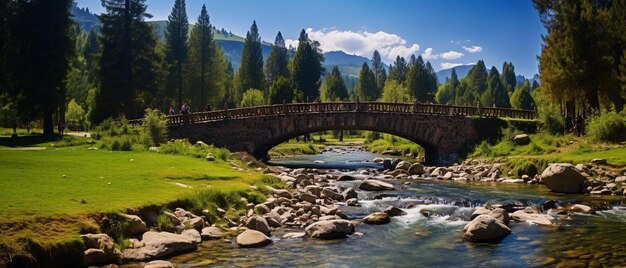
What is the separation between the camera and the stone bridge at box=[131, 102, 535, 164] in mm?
49719

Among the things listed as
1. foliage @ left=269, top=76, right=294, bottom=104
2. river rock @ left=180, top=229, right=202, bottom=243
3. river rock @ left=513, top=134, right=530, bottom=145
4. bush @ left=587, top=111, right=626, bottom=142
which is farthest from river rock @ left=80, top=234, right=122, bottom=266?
foliage @ left=269, top=76, right=294, bottom=104

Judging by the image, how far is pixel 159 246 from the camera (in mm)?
15086

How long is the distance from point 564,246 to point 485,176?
2334 centimetres

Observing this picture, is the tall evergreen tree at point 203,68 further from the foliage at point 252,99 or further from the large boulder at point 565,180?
the large boulder at point 565,180

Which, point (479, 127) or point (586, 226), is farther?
point (479, 127)

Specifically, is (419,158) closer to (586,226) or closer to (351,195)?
(351,195)

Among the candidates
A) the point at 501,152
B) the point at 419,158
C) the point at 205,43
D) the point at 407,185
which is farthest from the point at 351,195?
the point at 205,43

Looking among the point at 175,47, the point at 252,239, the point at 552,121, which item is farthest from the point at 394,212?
the point at 175,47

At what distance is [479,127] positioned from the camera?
4931 centimetres

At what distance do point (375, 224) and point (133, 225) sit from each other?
9.22 m

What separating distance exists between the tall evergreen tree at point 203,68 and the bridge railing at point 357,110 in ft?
102

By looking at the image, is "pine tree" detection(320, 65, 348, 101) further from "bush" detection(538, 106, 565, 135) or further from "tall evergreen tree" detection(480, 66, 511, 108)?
"bush" detection(538, 106, 565, 135)

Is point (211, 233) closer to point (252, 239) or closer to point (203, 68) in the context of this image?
point (252, 239)

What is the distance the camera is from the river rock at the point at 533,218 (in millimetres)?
20331
